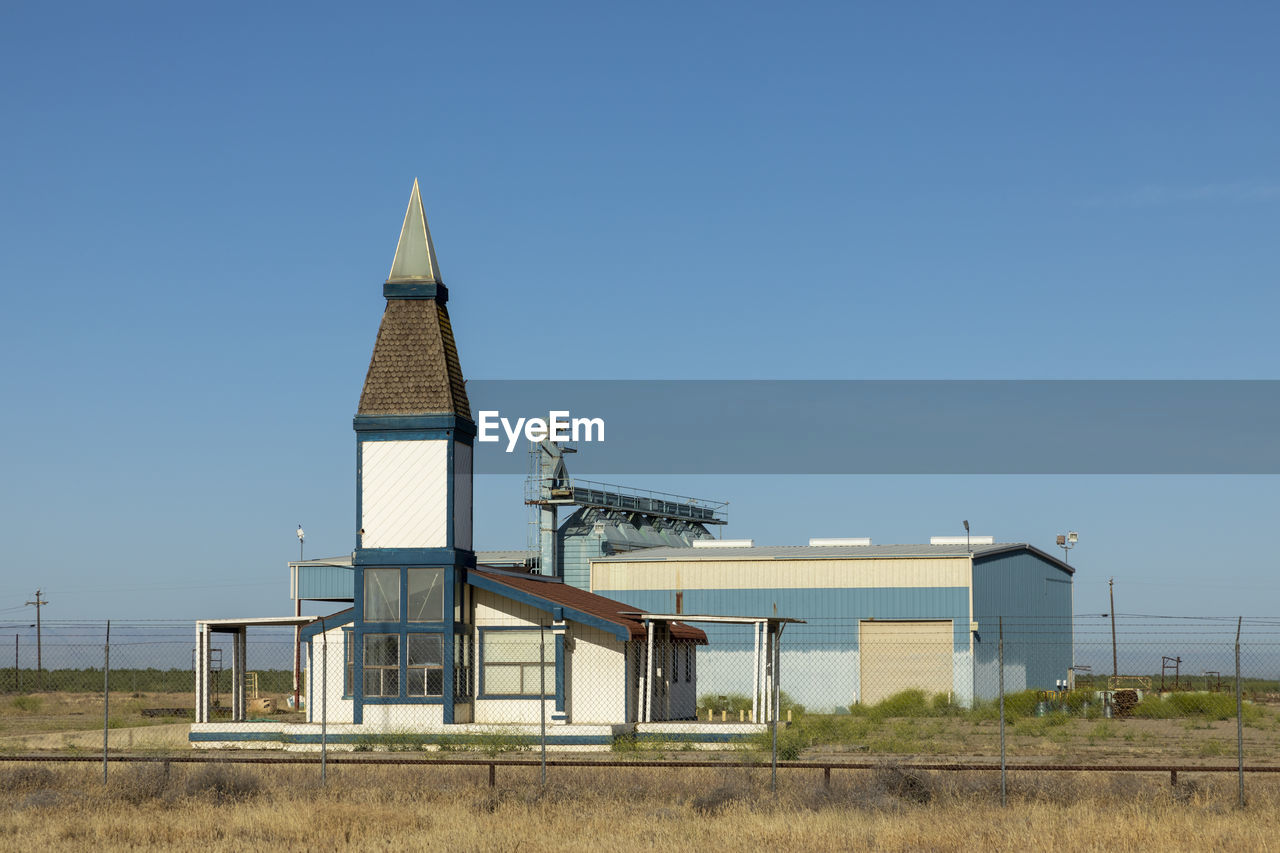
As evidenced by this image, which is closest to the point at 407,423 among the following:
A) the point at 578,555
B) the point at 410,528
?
the point at 410,528

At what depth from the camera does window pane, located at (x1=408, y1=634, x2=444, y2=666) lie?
115ft

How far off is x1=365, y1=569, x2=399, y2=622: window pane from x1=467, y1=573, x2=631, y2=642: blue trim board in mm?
1924

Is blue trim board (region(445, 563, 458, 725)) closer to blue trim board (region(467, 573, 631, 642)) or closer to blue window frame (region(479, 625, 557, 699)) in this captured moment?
blue trim board (region(467, 573, 631, 642))

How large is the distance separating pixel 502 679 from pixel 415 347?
8.98 meters

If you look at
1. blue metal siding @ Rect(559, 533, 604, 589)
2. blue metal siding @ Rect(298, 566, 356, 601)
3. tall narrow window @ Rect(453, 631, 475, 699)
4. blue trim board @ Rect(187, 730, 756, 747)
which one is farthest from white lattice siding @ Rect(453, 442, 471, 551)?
blue metal siding @ Rect(298, 566, 356, 601)

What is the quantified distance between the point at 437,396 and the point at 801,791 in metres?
17.1

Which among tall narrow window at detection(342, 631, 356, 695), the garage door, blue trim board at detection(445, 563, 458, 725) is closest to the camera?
blue trim board at detection(445, 563, 458, 725)

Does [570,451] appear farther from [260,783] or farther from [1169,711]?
[260,783]

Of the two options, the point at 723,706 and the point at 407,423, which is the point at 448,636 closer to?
the point at 407,423

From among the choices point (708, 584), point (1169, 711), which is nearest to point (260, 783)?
point (708, 584)

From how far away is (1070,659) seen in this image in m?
71.2

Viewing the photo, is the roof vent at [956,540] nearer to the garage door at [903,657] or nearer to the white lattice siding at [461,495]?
the garage door at [903,657]

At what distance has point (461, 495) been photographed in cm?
3562

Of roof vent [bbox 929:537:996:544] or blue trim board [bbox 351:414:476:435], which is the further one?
roof vent [bbox 929:537:996:544]
